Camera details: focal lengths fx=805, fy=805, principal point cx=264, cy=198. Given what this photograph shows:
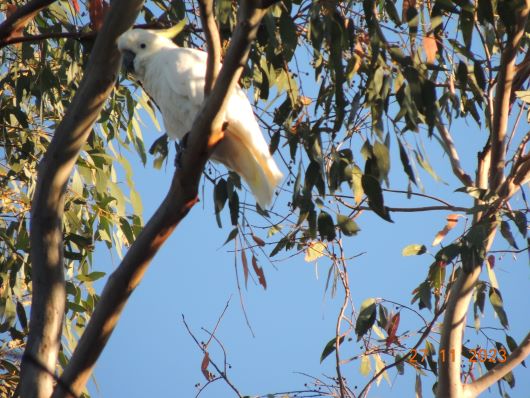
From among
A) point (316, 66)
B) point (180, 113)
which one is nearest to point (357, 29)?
point (316, 66)

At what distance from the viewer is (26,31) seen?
286 cm

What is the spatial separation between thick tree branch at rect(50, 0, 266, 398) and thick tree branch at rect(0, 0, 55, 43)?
0.77 m

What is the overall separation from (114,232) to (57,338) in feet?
3.15

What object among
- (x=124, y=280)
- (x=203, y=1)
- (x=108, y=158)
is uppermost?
(x=108, y=158)

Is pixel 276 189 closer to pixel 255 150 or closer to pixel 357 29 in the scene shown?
pixel 255 150

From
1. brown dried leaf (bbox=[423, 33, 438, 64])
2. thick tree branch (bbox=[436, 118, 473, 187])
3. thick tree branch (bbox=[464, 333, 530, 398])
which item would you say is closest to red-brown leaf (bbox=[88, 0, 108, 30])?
A: brown dried leaf (bbox=[423, 33, 438, 64])

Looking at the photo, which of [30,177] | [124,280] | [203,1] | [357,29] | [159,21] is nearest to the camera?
[203,1]

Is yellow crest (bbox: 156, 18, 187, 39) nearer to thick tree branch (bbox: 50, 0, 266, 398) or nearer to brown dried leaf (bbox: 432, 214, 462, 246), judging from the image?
thick tree branch (bbox: 50, 0, 266, 398)

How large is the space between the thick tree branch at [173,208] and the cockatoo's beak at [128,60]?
2.02 feet

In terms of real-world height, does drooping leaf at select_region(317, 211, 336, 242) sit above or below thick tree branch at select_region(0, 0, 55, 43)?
below

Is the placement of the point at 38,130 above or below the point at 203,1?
above

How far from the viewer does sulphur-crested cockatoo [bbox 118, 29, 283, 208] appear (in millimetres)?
2197

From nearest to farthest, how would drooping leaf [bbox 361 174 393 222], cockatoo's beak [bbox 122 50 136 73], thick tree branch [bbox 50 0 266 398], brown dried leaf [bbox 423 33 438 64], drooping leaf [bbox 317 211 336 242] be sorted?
1. thick tree branch [bbox 50 0 266 398]
2. drooping leaf [bbox 361 174 393 222]
3. drooping leaf [bbox 317 211 336 242]
4. brown dried leaf [bbox 423 33 438 64]
5. cockatoo's beak [bbox 122 50 136 73]

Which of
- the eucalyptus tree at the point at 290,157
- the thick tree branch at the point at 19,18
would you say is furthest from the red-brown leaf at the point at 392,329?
the thick tree branch at the point at 19,18
